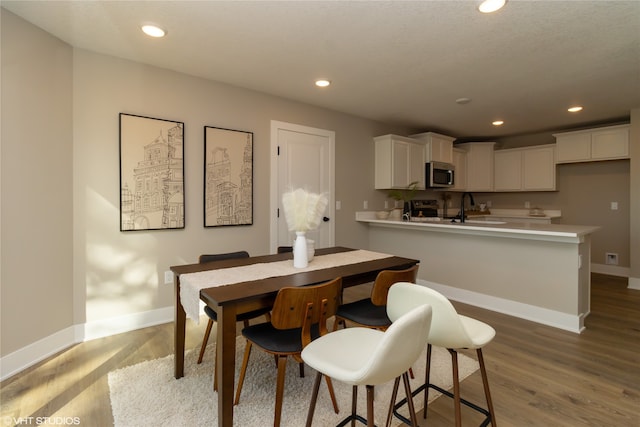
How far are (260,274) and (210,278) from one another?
29cm

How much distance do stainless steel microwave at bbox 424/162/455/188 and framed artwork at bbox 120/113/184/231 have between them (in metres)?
3.65

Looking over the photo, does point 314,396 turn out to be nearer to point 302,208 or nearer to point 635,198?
point 302,208

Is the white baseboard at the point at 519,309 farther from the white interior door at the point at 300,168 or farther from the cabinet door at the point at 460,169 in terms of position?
the cabinet door at the point at 460,169

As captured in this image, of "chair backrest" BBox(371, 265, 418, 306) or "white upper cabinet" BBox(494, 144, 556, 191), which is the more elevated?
"white upper cabinet" BBox(494, 144, 556, 191)

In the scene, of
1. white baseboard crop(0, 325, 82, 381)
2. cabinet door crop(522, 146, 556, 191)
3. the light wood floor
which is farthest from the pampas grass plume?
cabinet door crop(522, 146, 556, 191)

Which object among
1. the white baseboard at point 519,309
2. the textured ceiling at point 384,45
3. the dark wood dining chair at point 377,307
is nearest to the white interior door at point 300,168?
the textured ceiling at point 384,45

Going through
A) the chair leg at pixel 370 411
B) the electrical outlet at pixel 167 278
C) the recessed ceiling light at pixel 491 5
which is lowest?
the chair leg at pixel 370 411

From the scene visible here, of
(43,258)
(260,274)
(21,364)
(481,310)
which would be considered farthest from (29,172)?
(481,310)

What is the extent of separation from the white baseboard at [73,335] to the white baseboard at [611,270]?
6253 mm

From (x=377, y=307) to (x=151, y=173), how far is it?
2281 millimetres

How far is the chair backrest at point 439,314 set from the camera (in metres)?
1.37

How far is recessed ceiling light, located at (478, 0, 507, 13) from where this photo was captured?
6.36 feet

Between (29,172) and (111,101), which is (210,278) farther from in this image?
(111,101)

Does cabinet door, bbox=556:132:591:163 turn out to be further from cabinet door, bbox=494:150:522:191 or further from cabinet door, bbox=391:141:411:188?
cabinet door, bbox=391:141:411:188
